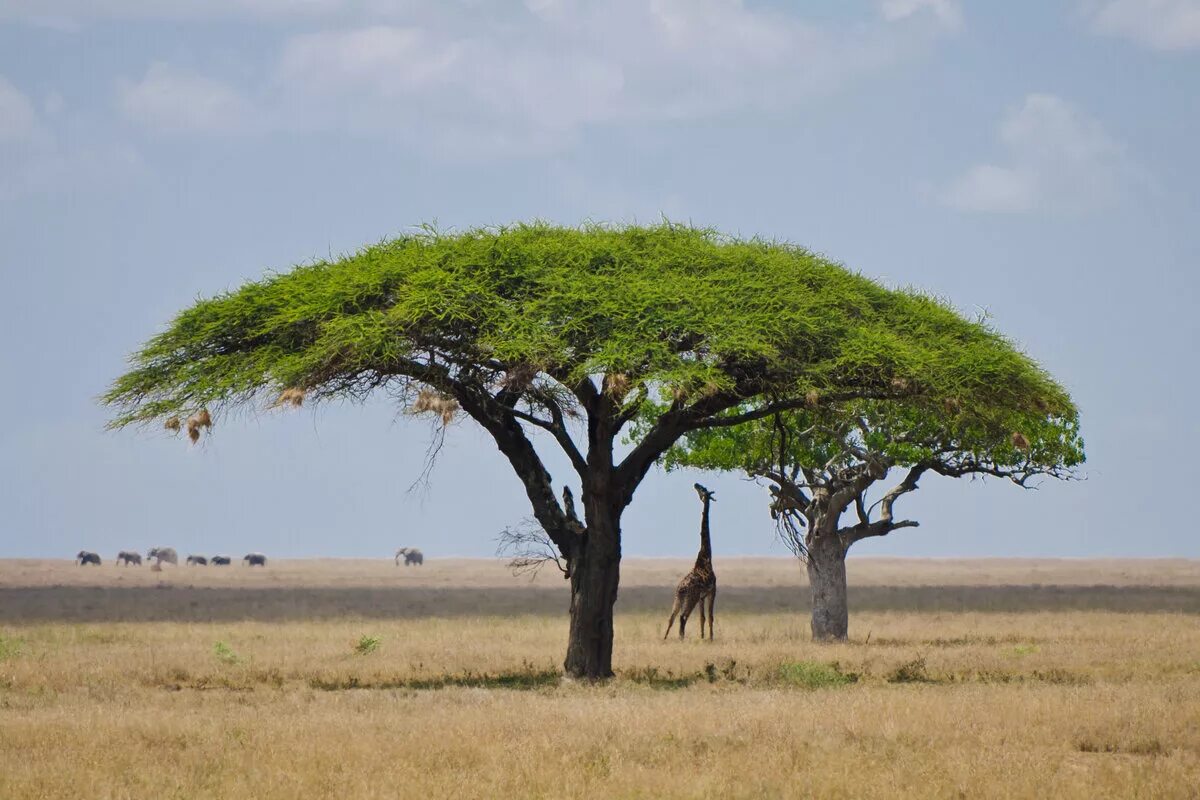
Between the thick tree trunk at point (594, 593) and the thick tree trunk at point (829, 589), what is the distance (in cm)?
1317

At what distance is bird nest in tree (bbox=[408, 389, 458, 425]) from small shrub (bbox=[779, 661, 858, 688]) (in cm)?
761

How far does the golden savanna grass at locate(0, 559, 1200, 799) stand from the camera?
15055 mm

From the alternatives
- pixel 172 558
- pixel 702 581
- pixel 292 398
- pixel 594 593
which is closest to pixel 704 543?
pixel 702 581

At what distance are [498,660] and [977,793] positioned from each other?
18.2 m

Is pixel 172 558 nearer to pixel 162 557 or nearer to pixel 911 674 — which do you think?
pixel 162 557

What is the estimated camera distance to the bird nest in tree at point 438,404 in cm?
2664

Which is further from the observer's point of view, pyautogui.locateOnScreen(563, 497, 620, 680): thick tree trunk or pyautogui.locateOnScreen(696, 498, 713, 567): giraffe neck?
pyautogui.locateOnScreen(696, 498, 713, 567): giraffe neck

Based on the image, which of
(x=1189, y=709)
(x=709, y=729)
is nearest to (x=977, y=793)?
(x=709, y=729)

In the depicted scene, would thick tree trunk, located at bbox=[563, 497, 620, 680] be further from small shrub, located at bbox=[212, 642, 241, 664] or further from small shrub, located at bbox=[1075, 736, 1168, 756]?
small shrub, located at bbox=[1075, 736, 1168, 756]

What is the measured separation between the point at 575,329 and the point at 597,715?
663 centimetres

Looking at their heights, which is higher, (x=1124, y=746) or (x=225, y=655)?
(x=225, y=655)

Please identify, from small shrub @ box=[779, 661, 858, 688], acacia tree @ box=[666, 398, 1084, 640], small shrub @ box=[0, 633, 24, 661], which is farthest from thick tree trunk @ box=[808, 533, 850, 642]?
small shrub @ box=[0, 633, 24, 661]

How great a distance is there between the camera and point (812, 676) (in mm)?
25719

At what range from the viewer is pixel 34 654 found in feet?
109
